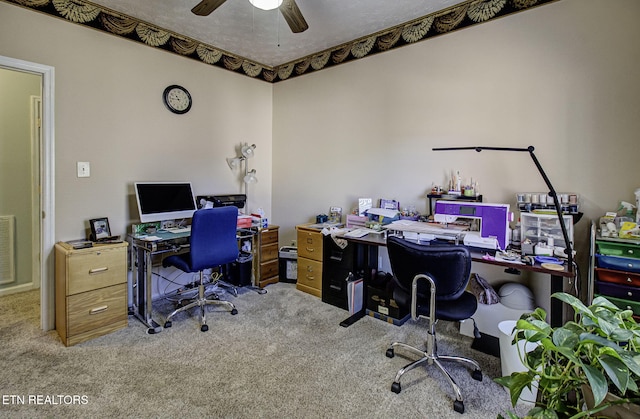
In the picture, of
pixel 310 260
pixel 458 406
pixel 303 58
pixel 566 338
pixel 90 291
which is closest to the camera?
pixel 566 338

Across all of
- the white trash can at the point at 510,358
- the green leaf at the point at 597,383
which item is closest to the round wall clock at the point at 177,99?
the white trash can at the point at 510,358

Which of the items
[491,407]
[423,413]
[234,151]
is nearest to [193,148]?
[234,151]

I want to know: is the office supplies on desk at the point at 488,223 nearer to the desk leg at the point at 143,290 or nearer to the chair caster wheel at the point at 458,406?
the chair caster wheel at the point at 458,406

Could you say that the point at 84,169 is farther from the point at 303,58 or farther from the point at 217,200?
the point at 303,58

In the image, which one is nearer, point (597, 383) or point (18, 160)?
point (597, 383)

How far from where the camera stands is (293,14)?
2.19 metres

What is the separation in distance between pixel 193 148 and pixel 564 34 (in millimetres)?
3330

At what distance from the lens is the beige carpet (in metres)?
1.74

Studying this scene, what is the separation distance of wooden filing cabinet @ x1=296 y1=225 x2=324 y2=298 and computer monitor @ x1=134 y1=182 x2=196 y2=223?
1.14m

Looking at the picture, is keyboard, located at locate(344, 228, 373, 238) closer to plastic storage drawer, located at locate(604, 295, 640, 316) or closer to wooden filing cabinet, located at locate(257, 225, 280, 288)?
wooden filing cabinet, located at locate(257, 225, 280, 288)

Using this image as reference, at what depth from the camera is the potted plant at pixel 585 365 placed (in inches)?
23.5

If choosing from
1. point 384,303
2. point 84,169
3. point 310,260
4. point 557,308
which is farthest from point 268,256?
point 557,308

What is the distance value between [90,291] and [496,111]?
3.39 m

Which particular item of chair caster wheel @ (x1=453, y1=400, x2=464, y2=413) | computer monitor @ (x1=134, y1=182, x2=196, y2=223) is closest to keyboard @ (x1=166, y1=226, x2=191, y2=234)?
computer monitor @ (x1=134, y1=182, x2=196, y2=223)
